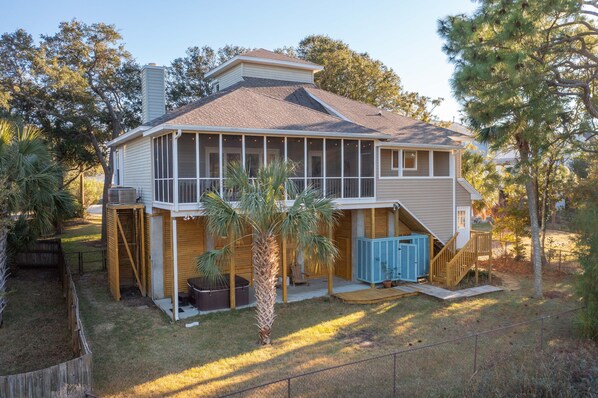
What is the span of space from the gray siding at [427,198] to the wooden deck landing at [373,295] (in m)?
3.21

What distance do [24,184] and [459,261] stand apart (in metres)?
14.7

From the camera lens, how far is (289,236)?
32.4 ft

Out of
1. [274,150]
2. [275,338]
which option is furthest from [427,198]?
[275,338]

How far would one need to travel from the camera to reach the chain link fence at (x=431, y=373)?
7.74 m

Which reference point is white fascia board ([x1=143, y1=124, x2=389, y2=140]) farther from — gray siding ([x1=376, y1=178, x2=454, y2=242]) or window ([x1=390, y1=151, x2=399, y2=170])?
window ([x1=390, y1=151, x2=399, y2=170])

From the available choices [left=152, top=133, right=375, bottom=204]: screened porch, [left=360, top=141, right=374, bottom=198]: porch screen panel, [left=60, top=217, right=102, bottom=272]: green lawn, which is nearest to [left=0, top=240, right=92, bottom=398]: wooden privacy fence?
[left=152, top=133, right=375, bottom=204]: screened porch

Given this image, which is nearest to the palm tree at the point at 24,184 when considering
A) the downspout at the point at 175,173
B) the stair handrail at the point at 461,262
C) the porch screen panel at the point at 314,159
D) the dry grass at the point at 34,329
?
the dry grass at the point at 34,329

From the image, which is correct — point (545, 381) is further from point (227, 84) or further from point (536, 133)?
point (227, 84)

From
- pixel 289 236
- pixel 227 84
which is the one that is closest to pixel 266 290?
pixel 289 236

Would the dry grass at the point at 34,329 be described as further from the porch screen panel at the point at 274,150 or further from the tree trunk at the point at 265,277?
the porch screen panel at the point at 274,150

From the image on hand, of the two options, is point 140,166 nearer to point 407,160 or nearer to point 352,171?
point 352,171

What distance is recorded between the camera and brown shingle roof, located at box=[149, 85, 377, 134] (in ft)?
41.3

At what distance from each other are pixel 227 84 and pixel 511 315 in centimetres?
1590

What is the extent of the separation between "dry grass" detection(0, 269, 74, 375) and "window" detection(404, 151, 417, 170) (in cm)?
1332
